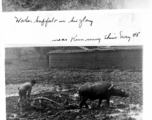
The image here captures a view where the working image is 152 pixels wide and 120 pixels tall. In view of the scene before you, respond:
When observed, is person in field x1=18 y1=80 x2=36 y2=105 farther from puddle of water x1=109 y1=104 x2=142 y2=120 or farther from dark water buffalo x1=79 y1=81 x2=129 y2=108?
puddle of water x1=109 y1=104 x2=142 y2=120

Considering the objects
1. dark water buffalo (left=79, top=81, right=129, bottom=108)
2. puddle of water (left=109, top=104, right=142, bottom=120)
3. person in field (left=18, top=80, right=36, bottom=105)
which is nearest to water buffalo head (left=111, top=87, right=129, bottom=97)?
dark water buffalo (left=79, top=81, right=129, bottom=108)

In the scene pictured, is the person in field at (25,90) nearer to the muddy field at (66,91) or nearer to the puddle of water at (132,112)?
the muddy field at (66,91)

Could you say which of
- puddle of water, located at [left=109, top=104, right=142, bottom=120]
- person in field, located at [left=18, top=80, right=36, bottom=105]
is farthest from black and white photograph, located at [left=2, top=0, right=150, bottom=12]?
puddle of water, located at [left=109, top=104, right=142, bottom=120]

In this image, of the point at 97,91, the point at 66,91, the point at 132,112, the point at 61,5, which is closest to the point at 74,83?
the point at 66,91

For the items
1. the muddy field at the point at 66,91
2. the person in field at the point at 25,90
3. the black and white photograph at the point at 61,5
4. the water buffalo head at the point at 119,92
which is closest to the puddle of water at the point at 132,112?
the muddy field at the point at 66,91

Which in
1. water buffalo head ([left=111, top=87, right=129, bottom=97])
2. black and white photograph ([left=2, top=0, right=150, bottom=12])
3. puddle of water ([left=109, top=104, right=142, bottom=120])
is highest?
black and white photograph ([left=2, top=0, right=150, bottom=12])

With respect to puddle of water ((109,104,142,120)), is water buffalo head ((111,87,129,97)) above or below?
above

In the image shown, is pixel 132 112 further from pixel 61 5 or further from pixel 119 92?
pixel 61 5

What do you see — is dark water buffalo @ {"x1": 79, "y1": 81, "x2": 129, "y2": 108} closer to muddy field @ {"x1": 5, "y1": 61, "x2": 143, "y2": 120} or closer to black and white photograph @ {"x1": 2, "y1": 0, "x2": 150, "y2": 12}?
muddy field @ {"x1": 5, "y1": 61, "x2": 143, "y2": 120}
